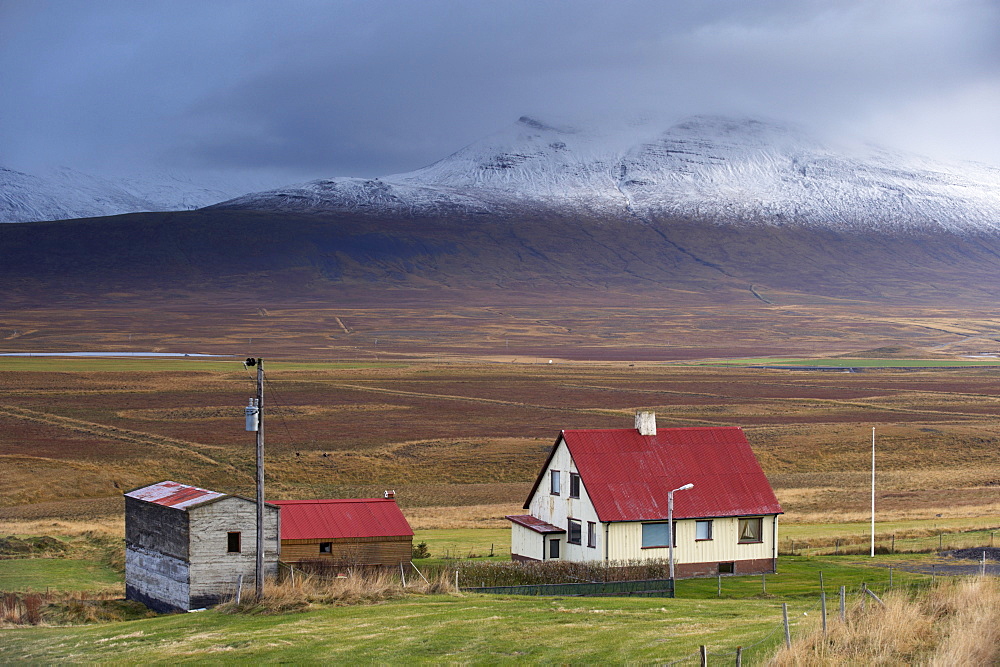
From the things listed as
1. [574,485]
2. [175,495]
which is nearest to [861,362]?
[574,485]

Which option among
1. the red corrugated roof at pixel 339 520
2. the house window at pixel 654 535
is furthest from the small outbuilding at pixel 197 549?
the house window at pixel 654 535

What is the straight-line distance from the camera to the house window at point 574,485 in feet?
111

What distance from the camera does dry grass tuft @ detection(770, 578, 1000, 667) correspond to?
46.2ft

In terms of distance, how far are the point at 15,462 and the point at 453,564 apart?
35820 millimetres

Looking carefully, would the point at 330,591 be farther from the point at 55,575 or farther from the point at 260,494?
the point at 55,575

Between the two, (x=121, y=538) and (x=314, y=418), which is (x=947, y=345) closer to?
(x=314, y=418)

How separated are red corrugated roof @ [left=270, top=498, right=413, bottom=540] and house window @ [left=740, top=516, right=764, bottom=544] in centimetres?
957

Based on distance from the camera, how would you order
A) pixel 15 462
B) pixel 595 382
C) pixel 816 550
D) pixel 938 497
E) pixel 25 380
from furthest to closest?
pixel 595 382 → pixel 25 380 → pixel 15 462 → pixel 938 497 → pixel 816 550

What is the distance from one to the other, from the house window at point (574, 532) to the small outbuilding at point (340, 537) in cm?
488

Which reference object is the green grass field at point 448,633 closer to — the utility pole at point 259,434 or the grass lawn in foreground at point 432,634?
the grass lawn in foreground at point 432,634

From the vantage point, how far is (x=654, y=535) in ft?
107

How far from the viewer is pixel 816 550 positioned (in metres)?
37.8

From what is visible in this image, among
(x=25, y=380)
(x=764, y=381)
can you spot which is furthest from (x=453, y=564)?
(x=764, y=381)

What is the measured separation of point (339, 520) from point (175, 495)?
4442 millimetres
